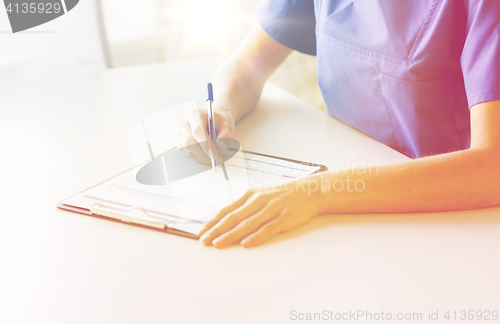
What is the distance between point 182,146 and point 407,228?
435 millimetres

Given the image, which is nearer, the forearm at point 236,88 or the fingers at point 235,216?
the fingers at point 235,216

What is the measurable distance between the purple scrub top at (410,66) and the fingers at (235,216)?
0.35 m

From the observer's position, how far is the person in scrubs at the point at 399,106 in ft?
1.80

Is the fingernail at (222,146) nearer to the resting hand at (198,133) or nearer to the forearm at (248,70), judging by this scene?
the resting hand at (198,133)

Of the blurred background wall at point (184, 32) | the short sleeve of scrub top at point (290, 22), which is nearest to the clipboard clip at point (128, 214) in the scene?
the short sleeve of scrub top at point (290, 22)

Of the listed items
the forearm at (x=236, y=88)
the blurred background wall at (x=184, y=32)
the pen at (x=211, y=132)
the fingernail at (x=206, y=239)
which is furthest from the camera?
the blurred background wall at (x=184, y=32)

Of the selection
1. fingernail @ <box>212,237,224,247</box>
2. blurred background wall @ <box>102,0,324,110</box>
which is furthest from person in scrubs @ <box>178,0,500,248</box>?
blurred background wall @ <box>102,0,324,110</box>

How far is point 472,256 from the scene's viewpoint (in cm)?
47

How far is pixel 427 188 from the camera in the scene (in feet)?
1.81

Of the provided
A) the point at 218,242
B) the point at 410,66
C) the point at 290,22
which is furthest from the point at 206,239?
the point at 290,22

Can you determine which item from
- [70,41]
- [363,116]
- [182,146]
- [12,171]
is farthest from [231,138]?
[70,41]

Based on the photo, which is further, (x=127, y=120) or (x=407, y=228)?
(x=127, y=120)

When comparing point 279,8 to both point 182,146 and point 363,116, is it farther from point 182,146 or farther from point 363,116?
point 182,146

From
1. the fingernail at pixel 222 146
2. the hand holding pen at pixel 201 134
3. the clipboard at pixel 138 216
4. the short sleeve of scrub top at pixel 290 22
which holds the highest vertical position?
the short sleeve of scrub top at pixel 290 22
